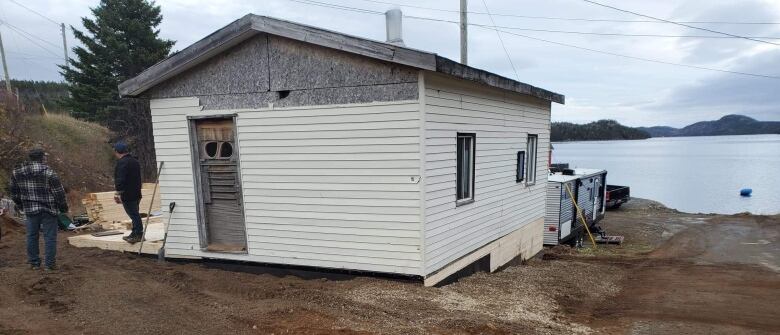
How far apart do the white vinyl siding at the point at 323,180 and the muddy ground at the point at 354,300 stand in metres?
0.44

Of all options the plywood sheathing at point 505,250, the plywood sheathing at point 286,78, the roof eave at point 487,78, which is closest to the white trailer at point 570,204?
the plywood sheathing at point 505,250

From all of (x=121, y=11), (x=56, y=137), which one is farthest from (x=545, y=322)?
(x=121, y=11)

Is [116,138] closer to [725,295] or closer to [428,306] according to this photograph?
[428,306]

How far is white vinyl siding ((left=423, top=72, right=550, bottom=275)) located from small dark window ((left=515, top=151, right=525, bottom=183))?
0.13 m

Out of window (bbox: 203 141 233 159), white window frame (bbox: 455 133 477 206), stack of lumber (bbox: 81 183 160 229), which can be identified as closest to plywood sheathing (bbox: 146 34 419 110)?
window (bbox: 203 141 233 159)

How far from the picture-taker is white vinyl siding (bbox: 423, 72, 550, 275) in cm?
630

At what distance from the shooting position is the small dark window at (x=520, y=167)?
9.62 meters

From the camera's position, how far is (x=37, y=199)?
639cm

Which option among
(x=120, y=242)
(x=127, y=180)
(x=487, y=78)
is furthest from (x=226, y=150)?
(x=487, y=78)

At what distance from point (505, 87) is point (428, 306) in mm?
4146

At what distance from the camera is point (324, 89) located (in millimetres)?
6480

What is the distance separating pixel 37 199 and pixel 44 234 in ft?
1.71

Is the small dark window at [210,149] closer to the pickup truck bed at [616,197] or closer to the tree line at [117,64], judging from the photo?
the tree line at [117,64]

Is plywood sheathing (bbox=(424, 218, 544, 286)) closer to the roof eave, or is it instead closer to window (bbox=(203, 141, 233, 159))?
the roof eave
